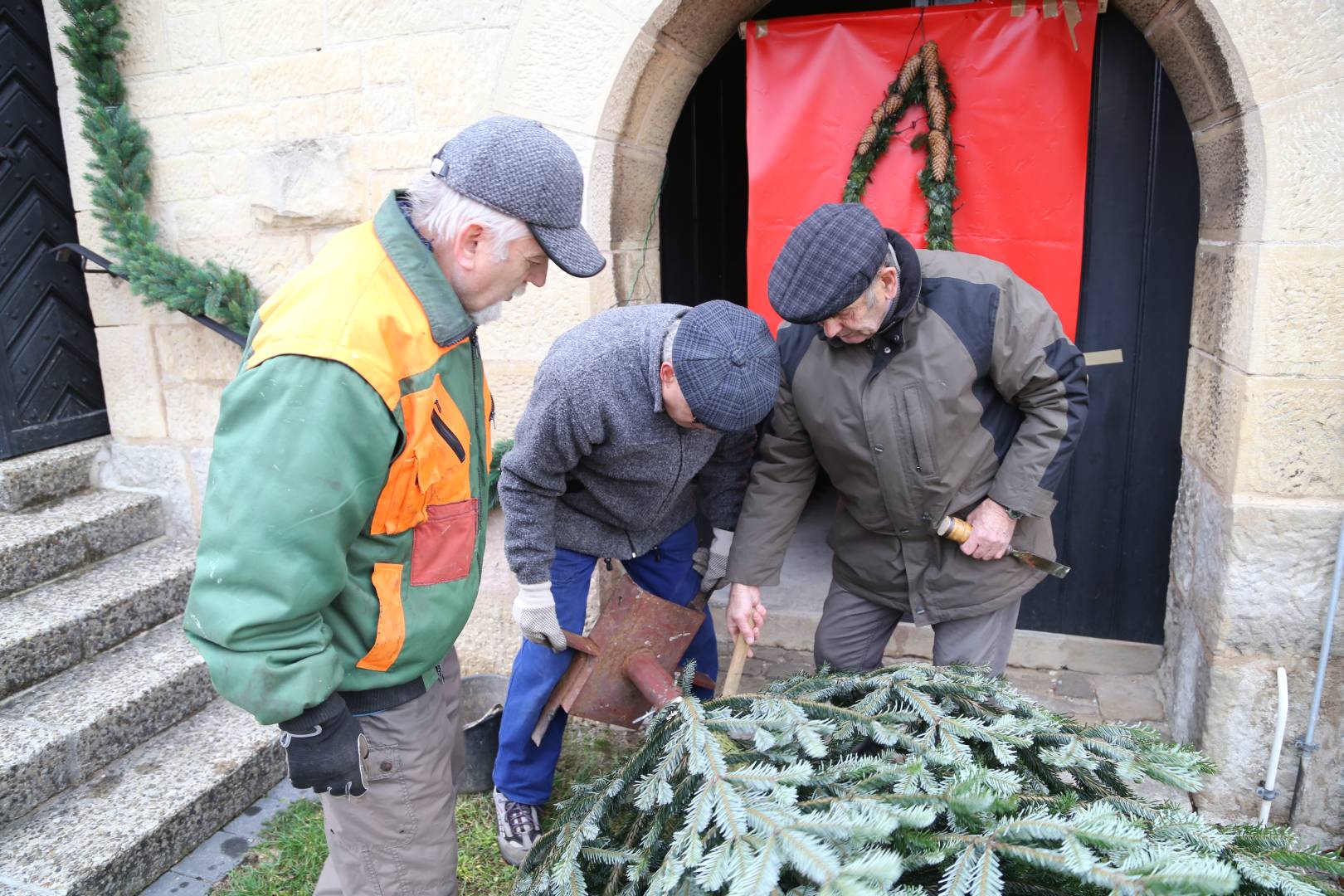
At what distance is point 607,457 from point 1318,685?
2319 mm

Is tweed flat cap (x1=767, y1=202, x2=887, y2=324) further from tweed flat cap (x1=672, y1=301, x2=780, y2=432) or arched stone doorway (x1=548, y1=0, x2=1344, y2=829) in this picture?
arched stone doorway (x1=548, y1=0, x2=1344, y2=829)

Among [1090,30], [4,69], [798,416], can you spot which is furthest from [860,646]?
[4,69]

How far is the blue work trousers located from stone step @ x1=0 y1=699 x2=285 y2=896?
1.00 metres

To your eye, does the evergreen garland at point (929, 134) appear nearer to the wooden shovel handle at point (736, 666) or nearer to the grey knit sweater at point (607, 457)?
the grey knit sweater at point (607, 457)

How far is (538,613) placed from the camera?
2625 millimetres

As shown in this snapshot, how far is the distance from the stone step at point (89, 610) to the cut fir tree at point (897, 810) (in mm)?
2182

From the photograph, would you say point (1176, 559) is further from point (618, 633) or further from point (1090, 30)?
point (618, 633)

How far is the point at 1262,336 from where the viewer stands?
109 inches

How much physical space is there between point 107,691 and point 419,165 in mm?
2198

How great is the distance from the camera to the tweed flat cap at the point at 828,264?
2.21 m

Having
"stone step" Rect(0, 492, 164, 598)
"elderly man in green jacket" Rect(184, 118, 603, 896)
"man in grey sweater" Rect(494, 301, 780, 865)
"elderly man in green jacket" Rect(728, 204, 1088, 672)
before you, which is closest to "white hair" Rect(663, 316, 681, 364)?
"man in grey sweater" Rect(494, 301, 780, 865)

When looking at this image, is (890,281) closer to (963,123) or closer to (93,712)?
(963,123)

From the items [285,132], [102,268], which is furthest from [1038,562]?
[102,268]

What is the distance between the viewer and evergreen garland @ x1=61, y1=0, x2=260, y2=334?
3611 millimetres
